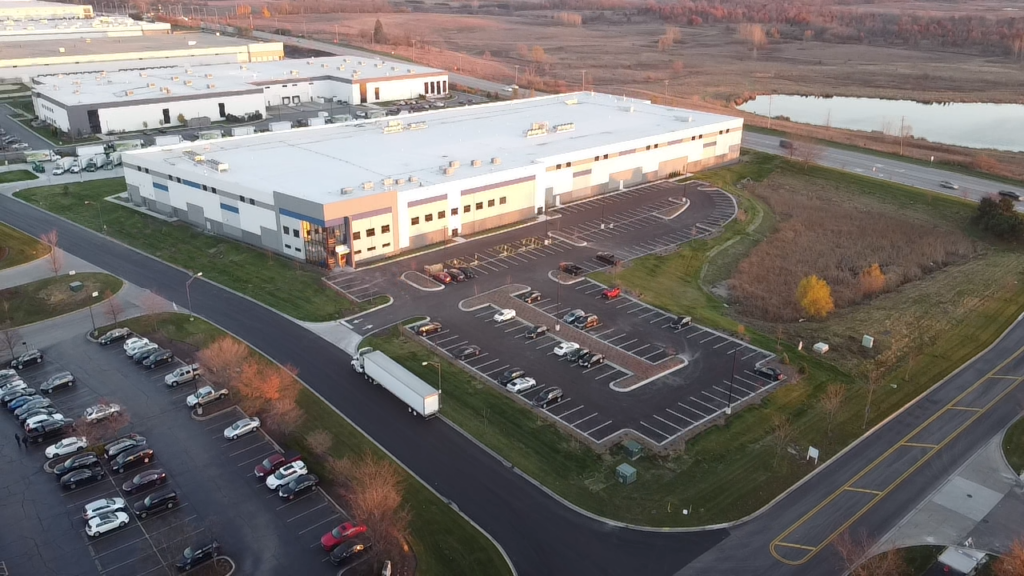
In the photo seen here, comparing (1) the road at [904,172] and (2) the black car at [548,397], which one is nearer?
(2) the black car at [548,397]

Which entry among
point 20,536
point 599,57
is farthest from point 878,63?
point 20,536

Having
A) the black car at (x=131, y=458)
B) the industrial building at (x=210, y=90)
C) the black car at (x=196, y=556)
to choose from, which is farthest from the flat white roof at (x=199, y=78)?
the black car at (x=196, y=556)

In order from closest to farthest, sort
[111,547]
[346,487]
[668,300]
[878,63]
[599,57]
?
[111,547] < [346,487] < [668,300] < [878,63] < [599,57]

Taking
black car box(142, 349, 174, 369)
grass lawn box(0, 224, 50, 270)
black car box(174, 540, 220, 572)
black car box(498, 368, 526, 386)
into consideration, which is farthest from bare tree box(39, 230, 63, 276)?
black car box(498, 368, 526, 386)

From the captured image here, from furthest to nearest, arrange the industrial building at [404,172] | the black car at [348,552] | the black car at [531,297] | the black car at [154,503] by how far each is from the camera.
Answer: the industrial building at [404,172]
the black car at [531,297]
the black car at [154,503]
the black car at [348,552]

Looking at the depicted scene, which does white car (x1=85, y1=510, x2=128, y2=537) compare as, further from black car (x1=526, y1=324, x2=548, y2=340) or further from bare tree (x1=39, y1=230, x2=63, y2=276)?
bare tree (x1=39, y1=230, x2=63, y2=276)

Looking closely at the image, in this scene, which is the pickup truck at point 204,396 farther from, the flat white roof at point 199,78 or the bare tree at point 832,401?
the flat white roof at point 199,78

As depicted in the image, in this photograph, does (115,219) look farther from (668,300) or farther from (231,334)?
(668,300)

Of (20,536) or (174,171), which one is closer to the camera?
(20,536)
